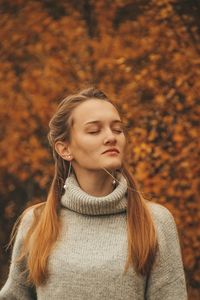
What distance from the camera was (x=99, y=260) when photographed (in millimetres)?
2564

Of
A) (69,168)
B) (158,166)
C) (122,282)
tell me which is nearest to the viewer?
(122,282)

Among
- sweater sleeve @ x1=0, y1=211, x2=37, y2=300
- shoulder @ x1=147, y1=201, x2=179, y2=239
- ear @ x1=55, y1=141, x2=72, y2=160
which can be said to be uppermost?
ear @ x1=55, y1=141, x2=72, y2=160

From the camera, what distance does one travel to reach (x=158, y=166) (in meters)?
6.02

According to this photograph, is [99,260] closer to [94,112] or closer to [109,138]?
[109,138]

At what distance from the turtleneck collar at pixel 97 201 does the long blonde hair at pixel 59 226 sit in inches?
1.6

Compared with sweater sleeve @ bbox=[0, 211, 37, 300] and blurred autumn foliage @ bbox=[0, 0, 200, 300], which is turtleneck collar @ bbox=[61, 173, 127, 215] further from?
blurred autumn foliage @ bbox=[0, 0, 200, 300]

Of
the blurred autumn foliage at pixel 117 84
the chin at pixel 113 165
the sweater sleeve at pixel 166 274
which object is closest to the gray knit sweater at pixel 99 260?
the sweater sleeve at pixel 166 274

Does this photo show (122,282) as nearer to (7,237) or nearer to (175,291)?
(175,291)

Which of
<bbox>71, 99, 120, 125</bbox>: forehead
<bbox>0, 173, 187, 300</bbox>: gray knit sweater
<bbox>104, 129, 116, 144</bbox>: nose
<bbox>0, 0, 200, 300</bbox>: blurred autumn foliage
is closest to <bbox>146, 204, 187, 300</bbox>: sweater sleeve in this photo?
<bbox>0, 173, 187, 300</bbox>: gray knit sweater

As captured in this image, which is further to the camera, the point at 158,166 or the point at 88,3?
the point at 88,3

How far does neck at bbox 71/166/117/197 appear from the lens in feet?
9.03

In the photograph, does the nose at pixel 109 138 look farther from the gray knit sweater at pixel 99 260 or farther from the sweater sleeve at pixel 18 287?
the sweater sleeve at pixel 18 287

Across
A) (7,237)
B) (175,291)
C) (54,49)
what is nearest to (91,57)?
(54,49)

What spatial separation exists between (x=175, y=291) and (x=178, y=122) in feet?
11.9
